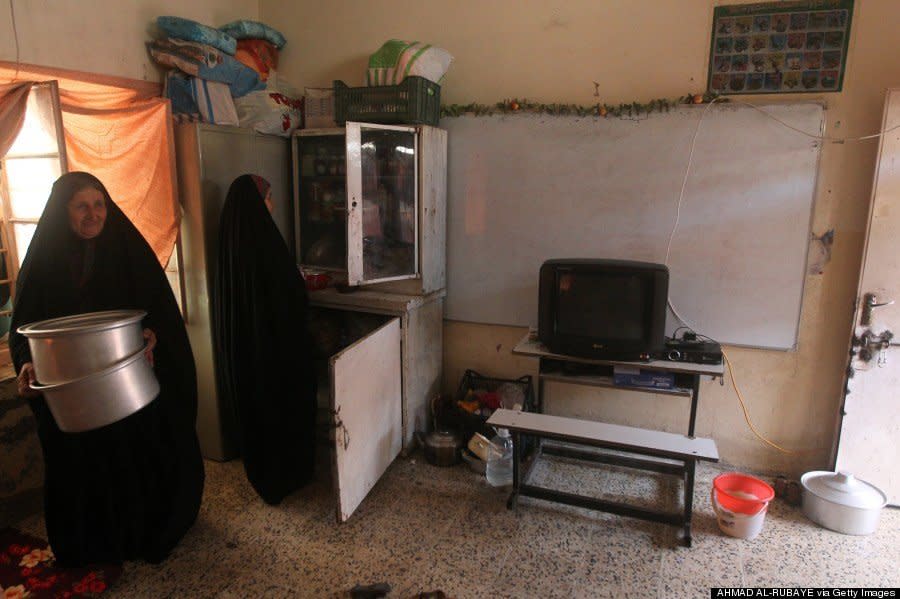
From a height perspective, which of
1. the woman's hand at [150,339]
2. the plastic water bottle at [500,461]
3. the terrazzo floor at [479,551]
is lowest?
the terrazzo floor at [479,551]

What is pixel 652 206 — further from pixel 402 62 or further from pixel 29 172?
pixel 29 172

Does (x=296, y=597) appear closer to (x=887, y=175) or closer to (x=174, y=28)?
(x=174, y=28)

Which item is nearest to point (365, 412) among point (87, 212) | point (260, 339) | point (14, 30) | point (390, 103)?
point (260, 339)

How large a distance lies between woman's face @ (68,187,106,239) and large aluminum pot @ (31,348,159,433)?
58 cm

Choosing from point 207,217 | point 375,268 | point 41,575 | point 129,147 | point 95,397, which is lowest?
point 41,575

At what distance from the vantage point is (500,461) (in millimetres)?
2938

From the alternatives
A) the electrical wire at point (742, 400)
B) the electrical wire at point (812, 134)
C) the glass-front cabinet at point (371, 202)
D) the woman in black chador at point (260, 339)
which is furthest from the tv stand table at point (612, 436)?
the electrical wire at point (812, 134)

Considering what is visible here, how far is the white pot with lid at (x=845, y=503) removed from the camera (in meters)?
2.46

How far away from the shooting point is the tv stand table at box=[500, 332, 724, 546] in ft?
8.02

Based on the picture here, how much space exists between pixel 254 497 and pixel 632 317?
207 centimetres

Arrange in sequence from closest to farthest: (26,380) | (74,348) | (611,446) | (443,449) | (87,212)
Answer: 1. (74,348)
2. (26,380)
3. (87,212)
4. (611,446)
5. (443,449)

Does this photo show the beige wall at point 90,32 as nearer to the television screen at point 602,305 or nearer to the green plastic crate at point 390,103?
the green plastic crate at point 390,103

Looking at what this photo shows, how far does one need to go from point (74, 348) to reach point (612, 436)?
2.16 metres

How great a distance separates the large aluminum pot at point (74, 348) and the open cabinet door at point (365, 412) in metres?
0.78
